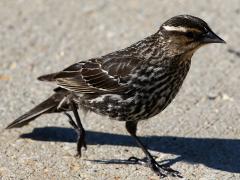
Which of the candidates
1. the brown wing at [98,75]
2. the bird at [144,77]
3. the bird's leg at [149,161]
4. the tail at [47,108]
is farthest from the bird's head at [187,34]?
the tail at [47,108]

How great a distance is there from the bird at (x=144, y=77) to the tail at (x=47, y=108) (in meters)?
0.25

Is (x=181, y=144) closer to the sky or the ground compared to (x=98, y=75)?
closer to the ground

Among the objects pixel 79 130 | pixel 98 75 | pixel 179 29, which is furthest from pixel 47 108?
pixel 179 29

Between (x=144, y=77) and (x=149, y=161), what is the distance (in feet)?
3.01

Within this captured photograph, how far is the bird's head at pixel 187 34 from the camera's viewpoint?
23.7 ft

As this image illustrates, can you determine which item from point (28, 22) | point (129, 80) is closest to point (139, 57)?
point (129, 80)

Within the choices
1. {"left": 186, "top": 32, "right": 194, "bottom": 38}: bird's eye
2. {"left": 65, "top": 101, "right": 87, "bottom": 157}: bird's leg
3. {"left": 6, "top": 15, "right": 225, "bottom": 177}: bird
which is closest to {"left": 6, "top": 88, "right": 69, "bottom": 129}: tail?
{"left": 65, "top": 101, "right": 87, "bottom": 157}: bird's leg

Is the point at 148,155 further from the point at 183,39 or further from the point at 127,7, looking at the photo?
the point at 127,7

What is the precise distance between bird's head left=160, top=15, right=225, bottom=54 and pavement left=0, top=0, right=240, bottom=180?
1.28 m

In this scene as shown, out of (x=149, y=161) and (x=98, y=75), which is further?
(x=98, y=75)

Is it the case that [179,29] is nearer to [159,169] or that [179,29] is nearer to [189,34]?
[189,34]

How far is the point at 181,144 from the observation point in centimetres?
810

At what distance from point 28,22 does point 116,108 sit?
413 centimetres

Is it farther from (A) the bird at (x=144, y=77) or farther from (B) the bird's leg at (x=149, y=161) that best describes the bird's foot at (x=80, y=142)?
(B) the bird's leg at (x=149, y=161)
